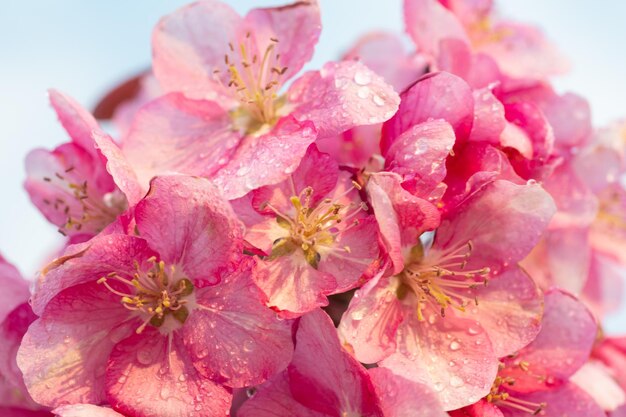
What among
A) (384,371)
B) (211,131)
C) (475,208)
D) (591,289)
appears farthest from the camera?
(591,289)

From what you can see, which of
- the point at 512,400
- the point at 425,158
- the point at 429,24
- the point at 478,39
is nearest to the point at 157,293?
the point at 425,158

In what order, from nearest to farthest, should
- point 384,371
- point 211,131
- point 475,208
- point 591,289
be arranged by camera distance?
point 384,371 → point 475,208 → point 211,131 → point 591,289

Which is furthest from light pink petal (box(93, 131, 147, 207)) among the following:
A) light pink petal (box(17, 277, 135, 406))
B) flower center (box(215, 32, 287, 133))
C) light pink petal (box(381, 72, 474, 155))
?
light pink petal (box(381, 72, 474, 155))

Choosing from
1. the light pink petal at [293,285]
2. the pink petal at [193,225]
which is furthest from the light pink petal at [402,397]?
the pink petal at [193,225]

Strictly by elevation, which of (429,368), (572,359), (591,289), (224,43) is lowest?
(591,289)

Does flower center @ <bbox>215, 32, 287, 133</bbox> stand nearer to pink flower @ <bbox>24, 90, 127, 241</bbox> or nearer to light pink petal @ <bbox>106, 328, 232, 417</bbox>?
pink flower @ <bbox>24, 90, 127, 241</bbox>

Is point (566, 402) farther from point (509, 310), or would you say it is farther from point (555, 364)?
point (509, 310)

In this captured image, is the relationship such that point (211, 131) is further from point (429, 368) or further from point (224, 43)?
point (429, 368)

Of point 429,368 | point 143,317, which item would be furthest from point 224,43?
point 429,368
